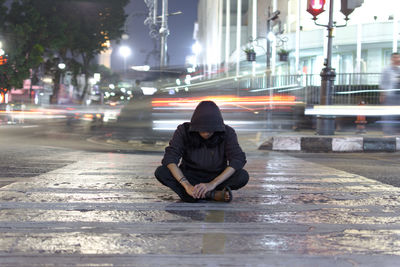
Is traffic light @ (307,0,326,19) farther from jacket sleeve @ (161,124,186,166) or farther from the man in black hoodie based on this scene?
jacket sleeve @ (161,124,186,166)

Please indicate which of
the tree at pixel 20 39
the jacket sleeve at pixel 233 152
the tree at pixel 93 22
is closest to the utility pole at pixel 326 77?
the jacket sleeve at pixel 233 152

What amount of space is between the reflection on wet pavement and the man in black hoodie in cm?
18

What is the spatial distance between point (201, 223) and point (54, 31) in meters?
42.1

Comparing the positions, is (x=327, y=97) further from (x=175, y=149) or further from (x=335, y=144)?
(x=175, y=149)

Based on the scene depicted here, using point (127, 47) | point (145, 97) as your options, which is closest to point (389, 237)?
point (145, 97)

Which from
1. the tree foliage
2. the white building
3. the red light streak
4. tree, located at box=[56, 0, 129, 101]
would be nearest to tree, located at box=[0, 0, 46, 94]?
the tree foliage

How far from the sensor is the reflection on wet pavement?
320cm

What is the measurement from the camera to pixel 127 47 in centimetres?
5466

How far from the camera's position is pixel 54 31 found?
42906 millimetres

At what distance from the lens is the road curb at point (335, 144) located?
12.1 metres

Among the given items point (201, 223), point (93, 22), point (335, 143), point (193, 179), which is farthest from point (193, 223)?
point (93, 22)

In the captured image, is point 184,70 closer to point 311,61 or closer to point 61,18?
point 311,61

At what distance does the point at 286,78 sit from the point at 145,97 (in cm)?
856

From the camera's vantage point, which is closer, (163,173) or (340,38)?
(163,173)
